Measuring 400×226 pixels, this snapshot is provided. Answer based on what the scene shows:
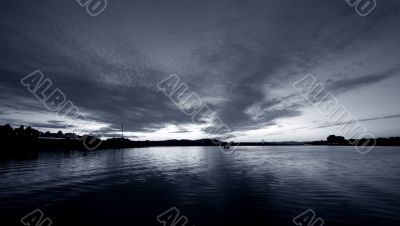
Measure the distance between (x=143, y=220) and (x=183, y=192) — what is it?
7.63 metres

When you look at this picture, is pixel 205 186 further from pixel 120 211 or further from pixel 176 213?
pixel 120 211
